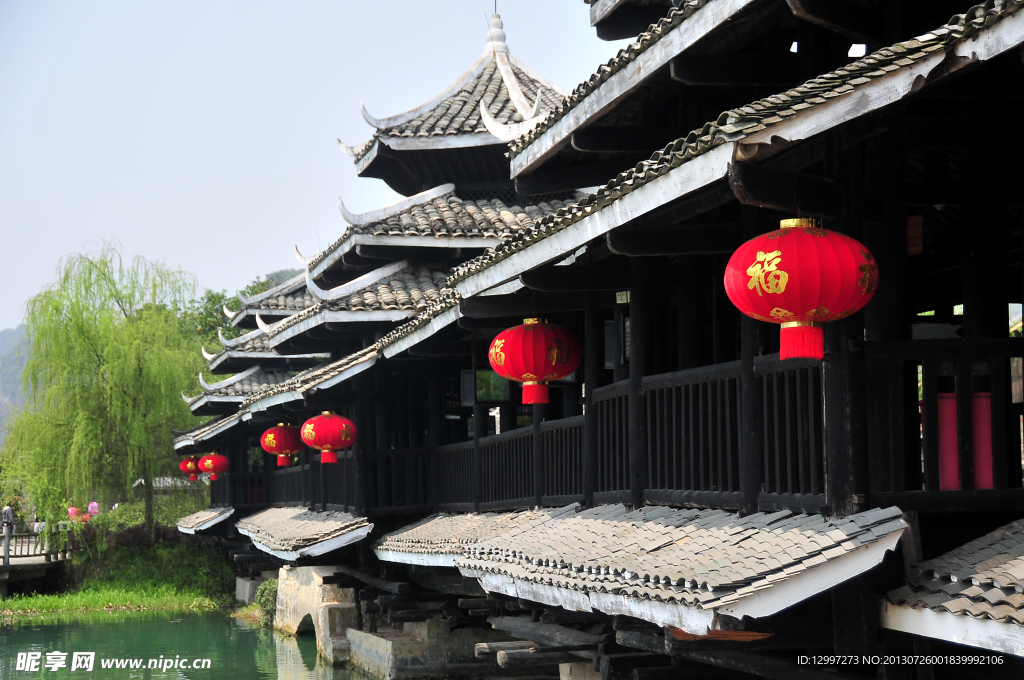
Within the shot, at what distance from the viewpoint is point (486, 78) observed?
57.6 feet

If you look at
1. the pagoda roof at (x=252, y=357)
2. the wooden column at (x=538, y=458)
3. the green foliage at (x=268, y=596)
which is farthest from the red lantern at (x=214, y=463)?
the wooden column at (x=538, y=458)

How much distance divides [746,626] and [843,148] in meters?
2.19

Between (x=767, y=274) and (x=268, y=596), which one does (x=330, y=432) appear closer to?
(x=767, y=274)

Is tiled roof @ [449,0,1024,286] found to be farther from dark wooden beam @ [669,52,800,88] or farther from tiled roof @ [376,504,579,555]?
tiled roof @ [376,504,579,555]

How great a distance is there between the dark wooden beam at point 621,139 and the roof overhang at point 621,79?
5.2 inches

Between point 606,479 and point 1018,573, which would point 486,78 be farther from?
point 1018,573

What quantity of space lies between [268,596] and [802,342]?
2022cm

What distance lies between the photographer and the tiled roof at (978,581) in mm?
4320

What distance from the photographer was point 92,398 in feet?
90.7

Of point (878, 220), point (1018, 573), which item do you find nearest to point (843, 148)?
point (878, 220)

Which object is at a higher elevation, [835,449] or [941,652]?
[835,449]

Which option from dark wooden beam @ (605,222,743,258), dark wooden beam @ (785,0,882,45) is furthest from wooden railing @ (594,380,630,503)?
dark wooden beam @ (785,0,882,45)

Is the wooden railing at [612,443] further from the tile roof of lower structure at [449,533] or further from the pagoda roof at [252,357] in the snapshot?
the pagoda roof at [252,357]

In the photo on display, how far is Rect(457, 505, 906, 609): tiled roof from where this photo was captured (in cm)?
489
